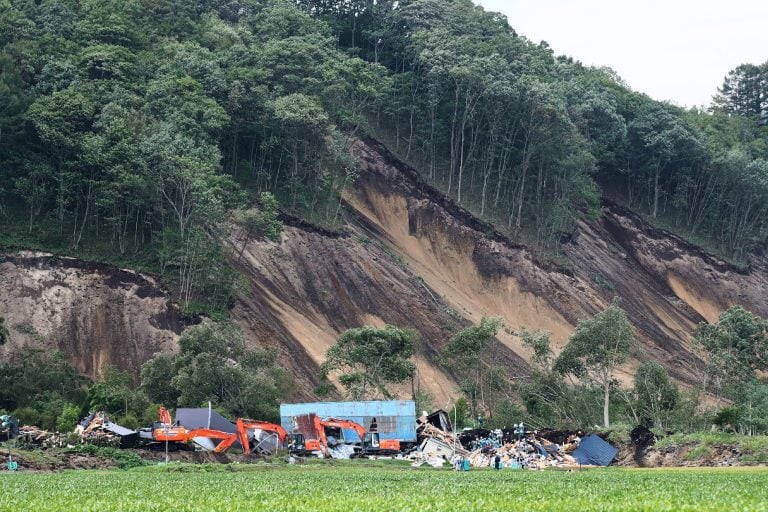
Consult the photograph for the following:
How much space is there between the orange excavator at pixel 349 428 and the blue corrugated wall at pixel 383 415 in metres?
0.42

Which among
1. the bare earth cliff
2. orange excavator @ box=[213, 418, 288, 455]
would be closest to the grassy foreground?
orange excavator @ box=[213, 418, 288, 455]

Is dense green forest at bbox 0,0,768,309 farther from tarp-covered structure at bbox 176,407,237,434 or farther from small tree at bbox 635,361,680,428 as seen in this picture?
small tree at bbox 635,361,680,428

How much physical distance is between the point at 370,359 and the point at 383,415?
1001 cm

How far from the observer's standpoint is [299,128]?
3260 inches

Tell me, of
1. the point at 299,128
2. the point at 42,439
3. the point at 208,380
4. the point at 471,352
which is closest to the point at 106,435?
the point at 42,439

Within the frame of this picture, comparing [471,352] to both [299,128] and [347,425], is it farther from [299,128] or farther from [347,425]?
[299,128]

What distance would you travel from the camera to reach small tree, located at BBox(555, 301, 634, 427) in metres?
67.3

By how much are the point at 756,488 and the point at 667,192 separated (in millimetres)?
96010

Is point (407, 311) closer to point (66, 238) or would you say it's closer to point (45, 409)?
point (66, 238)

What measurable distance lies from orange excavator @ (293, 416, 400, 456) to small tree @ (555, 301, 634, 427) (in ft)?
54.1

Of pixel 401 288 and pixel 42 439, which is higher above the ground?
pixel 401 288

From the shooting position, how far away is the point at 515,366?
81938 millimetres

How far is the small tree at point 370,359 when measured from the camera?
6631 cm

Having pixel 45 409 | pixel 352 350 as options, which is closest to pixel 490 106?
pixel 352 350
